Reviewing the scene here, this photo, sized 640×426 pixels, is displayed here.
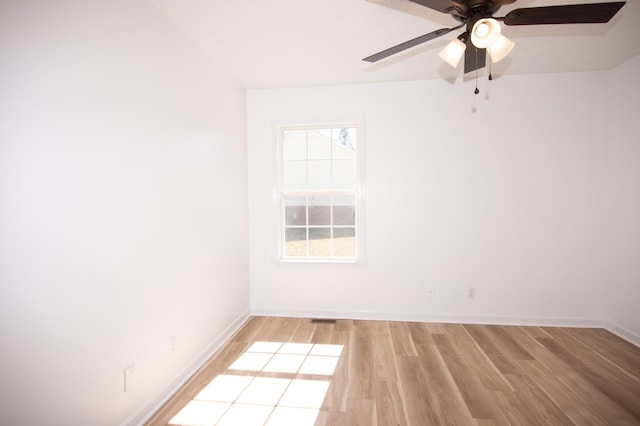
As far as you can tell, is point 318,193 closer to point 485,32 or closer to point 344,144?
point 344,144

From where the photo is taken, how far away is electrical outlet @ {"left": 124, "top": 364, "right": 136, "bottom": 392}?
1789 millimetres

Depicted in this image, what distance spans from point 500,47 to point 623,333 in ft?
10.7

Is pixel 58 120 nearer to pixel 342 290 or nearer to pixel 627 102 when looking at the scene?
pixel 342 290

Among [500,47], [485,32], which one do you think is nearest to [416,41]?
[485,32]

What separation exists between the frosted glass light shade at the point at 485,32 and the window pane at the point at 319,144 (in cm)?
230

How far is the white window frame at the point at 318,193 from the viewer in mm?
3582

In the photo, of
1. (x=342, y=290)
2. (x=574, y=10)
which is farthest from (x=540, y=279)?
(x=574, y=10)

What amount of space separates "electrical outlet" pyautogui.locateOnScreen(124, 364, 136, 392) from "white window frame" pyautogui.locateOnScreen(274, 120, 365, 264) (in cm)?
200

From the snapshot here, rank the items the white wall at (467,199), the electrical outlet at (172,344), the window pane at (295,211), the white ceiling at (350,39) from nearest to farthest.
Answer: the white ceiling at (350,39) → the electrical outlet at (172,344) → the white wall at (467,199) → the window pane at (295,211)

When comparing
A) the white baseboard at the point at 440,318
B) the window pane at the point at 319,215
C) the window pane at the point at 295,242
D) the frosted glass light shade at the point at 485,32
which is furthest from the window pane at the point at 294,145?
the frosted glass light shade at the point at 485,32

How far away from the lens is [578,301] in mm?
3330

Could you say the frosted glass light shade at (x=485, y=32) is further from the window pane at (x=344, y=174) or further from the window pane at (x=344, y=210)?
the window pane at (x=344, y=210)

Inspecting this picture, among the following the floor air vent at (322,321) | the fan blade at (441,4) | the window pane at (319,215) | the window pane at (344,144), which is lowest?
the floor air vent at (322,321)

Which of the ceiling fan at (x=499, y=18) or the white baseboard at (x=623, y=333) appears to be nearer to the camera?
the ceiling fan at (x=499, y=18)
